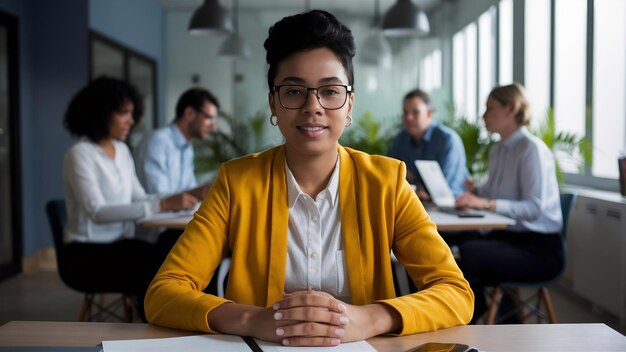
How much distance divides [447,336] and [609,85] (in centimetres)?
424

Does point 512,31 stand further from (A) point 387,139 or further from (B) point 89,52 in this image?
(B) point 89,52

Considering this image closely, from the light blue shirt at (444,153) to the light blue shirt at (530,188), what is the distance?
940 mm

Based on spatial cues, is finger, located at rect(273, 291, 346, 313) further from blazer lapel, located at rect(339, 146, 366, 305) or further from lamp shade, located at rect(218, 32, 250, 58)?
lamp shade, located at rect(218, 32, 250, 58)

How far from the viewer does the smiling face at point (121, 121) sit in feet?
11.5

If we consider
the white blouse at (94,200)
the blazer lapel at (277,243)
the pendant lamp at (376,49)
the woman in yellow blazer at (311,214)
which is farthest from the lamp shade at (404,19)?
the blazer lapel at (277,243)

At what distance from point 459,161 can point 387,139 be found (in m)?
3.07

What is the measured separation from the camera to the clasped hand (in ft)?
3.96

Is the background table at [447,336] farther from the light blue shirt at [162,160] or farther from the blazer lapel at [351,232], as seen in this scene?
the light blue shirt at [162,160]

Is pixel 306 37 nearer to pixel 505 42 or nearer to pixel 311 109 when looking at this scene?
pixel 311 109

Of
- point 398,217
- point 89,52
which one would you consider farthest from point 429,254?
point 89,52

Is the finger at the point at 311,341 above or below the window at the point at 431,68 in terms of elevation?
below

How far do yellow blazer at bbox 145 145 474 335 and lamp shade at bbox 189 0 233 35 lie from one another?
15.6 feet

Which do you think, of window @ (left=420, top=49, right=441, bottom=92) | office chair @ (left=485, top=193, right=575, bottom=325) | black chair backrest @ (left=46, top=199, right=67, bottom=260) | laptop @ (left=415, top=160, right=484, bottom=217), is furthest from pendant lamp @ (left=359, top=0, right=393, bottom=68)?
black chair backrest @ (left=46, top=199, right=67, bottom=260)

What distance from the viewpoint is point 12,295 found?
527 cm
